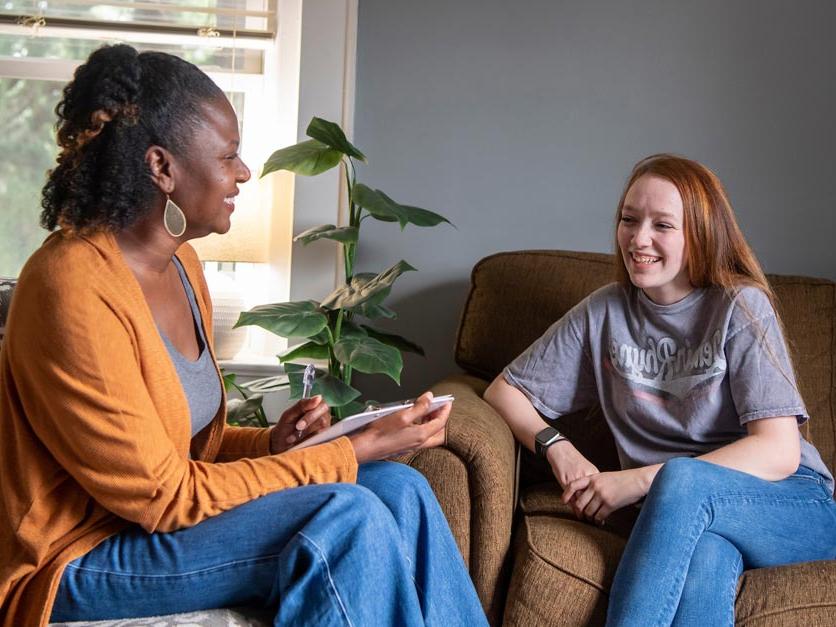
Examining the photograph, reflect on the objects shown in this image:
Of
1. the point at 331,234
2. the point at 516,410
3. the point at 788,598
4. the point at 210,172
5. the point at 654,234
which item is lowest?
the point at 788,598

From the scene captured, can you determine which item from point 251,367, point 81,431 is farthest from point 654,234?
point 251,367

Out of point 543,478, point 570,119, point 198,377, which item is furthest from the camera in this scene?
point 570,119

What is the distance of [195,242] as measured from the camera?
8.46 feet

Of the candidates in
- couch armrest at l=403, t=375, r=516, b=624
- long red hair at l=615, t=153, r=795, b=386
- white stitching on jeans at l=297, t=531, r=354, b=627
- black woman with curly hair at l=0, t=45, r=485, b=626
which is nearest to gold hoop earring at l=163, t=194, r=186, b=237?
black woman with curly hair at l=0, t=45, r=485, b=626

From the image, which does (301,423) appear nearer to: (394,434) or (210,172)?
(394,434)

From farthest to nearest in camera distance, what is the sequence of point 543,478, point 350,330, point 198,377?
point 350,330 → point 543,478 → point 198,377

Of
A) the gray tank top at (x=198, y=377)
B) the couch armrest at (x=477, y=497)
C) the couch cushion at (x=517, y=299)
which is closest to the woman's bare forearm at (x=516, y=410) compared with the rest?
the couch armrest at (x=477, y=497)

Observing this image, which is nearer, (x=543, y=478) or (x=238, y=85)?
(x=543, y=478)

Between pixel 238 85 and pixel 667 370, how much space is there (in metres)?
1.52

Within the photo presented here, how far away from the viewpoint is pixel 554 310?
2.33 metres

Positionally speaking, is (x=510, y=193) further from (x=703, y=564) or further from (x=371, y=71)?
(x=703, y=564)

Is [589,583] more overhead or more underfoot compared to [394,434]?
more underfoot

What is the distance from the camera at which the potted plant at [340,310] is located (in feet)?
7.29

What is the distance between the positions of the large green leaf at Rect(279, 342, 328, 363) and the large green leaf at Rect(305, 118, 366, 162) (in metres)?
0.48
